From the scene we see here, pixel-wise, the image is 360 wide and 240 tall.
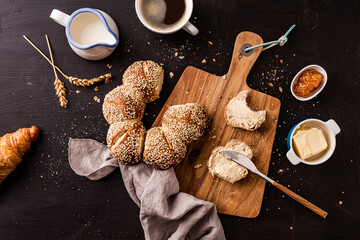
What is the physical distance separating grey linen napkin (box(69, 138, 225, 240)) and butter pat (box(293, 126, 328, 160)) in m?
0.76

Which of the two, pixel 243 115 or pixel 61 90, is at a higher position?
pixel 243 115

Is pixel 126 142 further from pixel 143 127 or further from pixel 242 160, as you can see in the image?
pixel 242 160

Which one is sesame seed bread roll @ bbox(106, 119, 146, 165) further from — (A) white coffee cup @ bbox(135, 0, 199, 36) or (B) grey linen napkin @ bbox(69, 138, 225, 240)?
(A) white coffee cup @ bbox(135, 0, 199, 36)

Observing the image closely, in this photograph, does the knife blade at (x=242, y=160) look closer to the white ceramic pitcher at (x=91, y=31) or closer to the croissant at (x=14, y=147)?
the white ceramic pitcher at (x=91, y=31)

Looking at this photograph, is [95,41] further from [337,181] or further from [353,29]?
[337,181]

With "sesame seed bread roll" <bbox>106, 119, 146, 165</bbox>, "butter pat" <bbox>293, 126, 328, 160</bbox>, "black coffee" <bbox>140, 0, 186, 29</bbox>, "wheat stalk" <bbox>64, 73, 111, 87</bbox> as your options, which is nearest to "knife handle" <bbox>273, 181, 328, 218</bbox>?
"butter pat" <bbox>293, 126, 328, 160</bbox>

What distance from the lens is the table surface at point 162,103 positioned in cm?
205

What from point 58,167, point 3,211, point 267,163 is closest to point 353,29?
point 267,163

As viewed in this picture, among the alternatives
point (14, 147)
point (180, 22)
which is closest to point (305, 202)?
point (180, 22)

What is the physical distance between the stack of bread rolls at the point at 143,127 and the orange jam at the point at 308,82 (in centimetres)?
74

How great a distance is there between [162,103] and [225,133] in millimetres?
542

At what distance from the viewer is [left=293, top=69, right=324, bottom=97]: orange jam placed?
74.6 inches

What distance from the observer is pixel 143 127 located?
193 centimetres

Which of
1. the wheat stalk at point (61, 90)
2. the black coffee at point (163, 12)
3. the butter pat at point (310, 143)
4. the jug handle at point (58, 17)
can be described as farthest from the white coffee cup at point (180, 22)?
the butter pat at point (310, 143)
